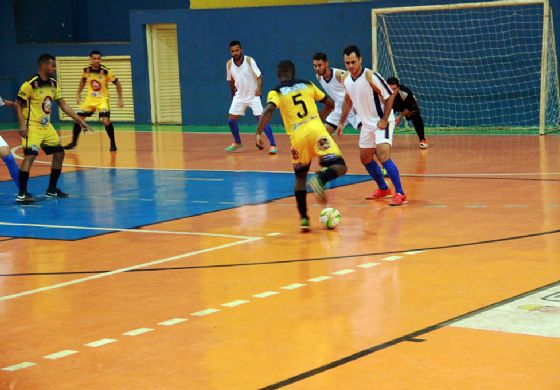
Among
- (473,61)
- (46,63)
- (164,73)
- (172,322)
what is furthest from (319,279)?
(164,73)

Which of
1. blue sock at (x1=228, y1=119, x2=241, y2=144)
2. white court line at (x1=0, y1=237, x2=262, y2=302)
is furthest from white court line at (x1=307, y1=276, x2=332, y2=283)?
blue sock at (x1=228, y1=119, x2=241, y2=144)

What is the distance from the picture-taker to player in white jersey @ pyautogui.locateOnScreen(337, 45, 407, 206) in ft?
46.5

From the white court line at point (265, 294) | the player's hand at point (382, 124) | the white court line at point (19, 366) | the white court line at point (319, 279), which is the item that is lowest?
the white court line at point (19, 366)

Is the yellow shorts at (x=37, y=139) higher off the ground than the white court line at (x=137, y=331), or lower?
higher

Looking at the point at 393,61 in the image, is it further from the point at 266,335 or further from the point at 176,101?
the point at 266,335

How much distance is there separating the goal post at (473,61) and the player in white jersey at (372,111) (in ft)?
33.7

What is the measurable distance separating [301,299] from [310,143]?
386 centimetres

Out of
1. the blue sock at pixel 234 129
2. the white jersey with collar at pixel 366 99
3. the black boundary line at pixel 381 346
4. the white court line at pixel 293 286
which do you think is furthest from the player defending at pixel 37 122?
the black boundary line at pixel 381 346

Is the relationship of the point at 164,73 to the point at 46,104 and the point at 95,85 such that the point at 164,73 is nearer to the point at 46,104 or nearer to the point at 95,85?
the point at 95,85

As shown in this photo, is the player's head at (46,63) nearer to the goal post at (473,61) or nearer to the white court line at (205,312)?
the white court line at (205,312)

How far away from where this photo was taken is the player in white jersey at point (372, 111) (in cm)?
1416

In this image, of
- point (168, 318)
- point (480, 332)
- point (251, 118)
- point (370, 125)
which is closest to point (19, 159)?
point (251, 118)

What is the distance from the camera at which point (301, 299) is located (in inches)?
350

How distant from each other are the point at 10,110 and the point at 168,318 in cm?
2784
